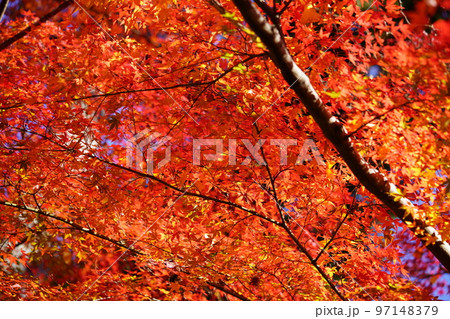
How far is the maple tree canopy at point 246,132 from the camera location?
6.34 ft

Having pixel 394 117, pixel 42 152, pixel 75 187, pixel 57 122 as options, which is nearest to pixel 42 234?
pixel 75 187

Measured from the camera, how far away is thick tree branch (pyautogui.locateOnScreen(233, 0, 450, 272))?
1814 millimetres

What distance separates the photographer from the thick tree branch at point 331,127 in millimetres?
1814

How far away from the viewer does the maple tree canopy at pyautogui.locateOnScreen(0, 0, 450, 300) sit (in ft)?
6.34

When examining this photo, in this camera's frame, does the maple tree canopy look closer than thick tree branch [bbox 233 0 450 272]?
No

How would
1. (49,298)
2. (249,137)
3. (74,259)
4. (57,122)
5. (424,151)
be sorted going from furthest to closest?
(74,259) → (49,298) → (57,122) → (249,137) → (424,151)

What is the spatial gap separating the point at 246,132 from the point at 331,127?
70 cm

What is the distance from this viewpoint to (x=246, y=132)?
260cm

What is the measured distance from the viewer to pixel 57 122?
10.6ft

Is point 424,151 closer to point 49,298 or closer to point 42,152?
point 42,152

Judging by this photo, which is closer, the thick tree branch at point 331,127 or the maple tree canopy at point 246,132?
the thick tree branch at point 331,127

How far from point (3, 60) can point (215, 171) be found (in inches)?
99.0

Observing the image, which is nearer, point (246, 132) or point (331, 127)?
point (331, 127)

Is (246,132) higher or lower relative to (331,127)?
lower
